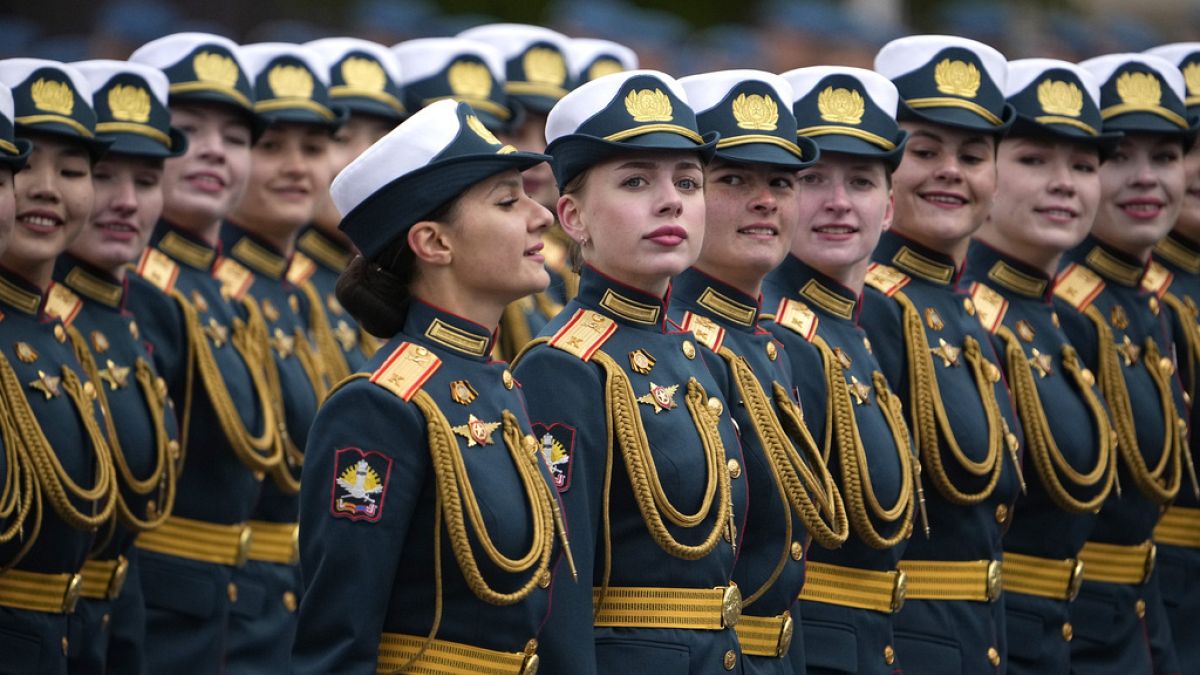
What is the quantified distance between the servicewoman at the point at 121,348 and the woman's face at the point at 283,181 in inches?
48.6

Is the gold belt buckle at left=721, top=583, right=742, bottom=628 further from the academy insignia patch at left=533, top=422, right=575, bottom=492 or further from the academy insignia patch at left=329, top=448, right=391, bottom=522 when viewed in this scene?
the academy insignia patch at left=329, top=448, right=391, bottom=522

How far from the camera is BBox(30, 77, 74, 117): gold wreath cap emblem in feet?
24.2

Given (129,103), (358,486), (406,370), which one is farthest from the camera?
(129,103)

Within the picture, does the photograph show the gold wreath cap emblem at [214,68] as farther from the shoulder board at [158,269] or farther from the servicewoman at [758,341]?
the servicewoman at [758,341]

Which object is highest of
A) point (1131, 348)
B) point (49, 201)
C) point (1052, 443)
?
point (49, 201)

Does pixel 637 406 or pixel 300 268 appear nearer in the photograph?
pixel 637 406

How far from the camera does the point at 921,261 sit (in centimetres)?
800

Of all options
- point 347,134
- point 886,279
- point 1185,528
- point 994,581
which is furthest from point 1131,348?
point 347,134

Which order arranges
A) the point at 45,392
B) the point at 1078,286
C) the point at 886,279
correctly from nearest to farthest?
the point at 45,392 → the point at 886,279 → the point at 1078,286

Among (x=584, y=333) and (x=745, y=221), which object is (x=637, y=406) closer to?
(x=584, y=333)

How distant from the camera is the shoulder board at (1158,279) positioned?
30.9ft

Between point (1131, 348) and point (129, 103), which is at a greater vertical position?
point (129, 103)

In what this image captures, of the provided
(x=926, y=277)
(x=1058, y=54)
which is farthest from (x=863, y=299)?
(x=1058, y=54)

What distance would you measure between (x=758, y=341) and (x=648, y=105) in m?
0.89
